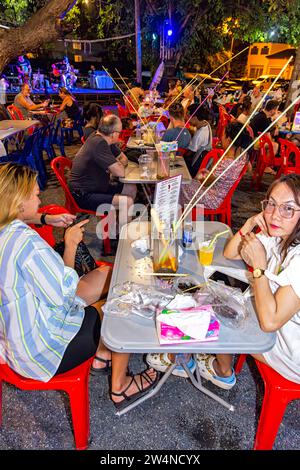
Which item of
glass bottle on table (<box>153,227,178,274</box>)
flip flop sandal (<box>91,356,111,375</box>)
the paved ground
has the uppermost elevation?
glass bottle on table (<box>153,227,178,274</box>)

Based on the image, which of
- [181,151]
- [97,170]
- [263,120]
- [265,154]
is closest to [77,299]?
[97,170]

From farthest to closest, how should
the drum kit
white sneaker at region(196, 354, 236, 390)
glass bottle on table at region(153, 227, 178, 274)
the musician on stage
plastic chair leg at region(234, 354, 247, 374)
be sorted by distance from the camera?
the drum kit → the musician on stage → plastic chair leg at region(234, 354, 247, 374) → white sneaker at region(196, 354, 236, 390) → glass bottle on table at region(153, 227, 178, 274)

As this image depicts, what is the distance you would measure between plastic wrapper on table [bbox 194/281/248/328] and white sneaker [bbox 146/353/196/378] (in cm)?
72

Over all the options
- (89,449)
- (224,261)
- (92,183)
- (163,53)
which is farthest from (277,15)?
(89,449)

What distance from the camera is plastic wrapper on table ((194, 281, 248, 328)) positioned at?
133 cm

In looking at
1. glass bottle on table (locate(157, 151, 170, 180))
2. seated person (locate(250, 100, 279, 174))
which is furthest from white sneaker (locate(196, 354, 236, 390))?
seated person (locate(250, 100, 279, 174))

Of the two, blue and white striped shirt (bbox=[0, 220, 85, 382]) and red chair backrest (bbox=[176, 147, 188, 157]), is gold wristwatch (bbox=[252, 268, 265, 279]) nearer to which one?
blue and white striped shirt (bbox=[0, 220, 85, 382])

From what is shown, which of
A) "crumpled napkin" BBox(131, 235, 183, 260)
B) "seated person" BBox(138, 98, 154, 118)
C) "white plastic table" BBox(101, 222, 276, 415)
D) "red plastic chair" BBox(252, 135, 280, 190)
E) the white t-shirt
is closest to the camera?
"white plastic table" BBox(101, 222, 276, 415)

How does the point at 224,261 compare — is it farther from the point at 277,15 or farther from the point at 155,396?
the point at 277,15

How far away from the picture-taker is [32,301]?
1.37 metres

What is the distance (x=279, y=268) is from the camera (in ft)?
5.03

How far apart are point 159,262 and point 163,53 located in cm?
1500

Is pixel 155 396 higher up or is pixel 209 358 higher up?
pixel 209 358

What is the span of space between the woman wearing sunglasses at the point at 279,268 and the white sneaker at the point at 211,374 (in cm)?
45
